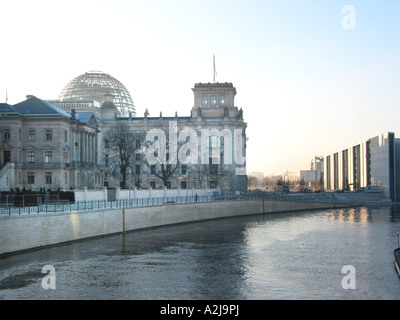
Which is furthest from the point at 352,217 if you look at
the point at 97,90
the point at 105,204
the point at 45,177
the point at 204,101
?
the point at 97,90

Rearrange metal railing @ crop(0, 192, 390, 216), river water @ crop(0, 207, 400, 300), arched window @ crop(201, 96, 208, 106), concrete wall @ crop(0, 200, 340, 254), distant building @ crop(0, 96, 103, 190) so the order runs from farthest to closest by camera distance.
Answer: arched window @ crop(201, 96, 208, 106), distant building @ crop(0, 96, 103, 190), metal railing @ crop(0, 192, 390, 216), concrete wall @ crop(0, 200, 340, 254), river water @ crop(0, 207, 400, 300)

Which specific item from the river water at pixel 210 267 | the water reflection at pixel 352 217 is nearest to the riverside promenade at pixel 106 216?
the river water at pixel 210 267

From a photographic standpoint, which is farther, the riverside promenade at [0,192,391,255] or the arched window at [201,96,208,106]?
the arched window at [201,96,208,106]

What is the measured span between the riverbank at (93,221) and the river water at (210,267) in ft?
3.48

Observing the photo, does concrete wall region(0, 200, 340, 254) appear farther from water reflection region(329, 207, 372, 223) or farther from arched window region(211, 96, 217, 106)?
arched window region(211, 96, 217, 106)

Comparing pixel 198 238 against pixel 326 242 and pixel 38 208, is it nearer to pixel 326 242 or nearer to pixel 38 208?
pixel 326 242

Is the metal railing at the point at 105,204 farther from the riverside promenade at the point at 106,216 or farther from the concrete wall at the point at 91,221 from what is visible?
the concrete wall at the point at 91,221

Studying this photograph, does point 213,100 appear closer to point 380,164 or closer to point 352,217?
point 380,164

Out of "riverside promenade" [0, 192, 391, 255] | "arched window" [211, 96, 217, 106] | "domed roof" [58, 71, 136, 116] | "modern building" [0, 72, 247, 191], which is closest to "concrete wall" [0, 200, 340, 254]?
"riverside promenade" [0, 192, 391, 255]

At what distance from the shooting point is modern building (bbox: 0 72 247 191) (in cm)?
7438

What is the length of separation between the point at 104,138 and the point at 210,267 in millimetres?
95312

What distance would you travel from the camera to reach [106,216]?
51469 millimetres

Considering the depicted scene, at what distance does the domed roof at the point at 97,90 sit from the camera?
468ft
